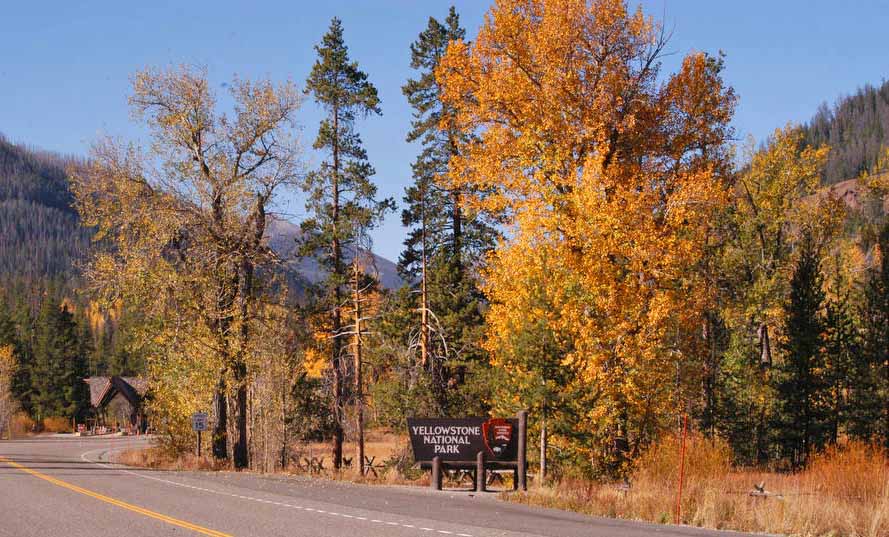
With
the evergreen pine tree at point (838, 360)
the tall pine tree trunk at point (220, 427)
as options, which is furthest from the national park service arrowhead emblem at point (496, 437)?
the evergreen pine tree at point (838, 360)

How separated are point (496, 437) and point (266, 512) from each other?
8.60 metres

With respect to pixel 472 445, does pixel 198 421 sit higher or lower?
lower

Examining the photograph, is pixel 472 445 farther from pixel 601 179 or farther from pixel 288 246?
pixel 288 246

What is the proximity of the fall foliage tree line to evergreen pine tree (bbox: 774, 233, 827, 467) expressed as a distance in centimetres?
9

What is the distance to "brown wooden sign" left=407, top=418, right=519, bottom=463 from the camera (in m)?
23.7

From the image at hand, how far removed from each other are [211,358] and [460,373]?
1095cm

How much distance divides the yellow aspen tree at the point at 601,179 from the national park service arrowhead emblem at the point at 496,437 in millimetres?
2123

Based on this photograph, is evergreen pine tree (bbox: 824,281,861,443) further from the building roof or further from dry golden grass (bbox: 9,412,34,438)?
the building roof

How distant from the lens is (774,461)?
35.7 metres

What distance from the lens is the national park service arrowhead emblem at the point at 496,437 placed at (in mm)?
23672

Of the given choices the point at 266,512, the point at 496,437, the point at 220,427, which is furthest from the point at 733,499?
the point at 220,427

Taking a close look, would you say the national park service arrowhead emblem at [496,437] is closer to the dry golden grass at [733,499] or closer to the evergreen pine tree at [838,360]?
the dry golden grass at [733,499]

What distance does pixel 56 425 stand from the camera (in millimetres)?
98250

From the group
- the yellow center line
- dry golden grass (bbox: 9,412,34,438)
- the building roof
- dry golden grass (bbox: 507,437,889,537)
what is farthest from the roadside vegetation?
the building roof
